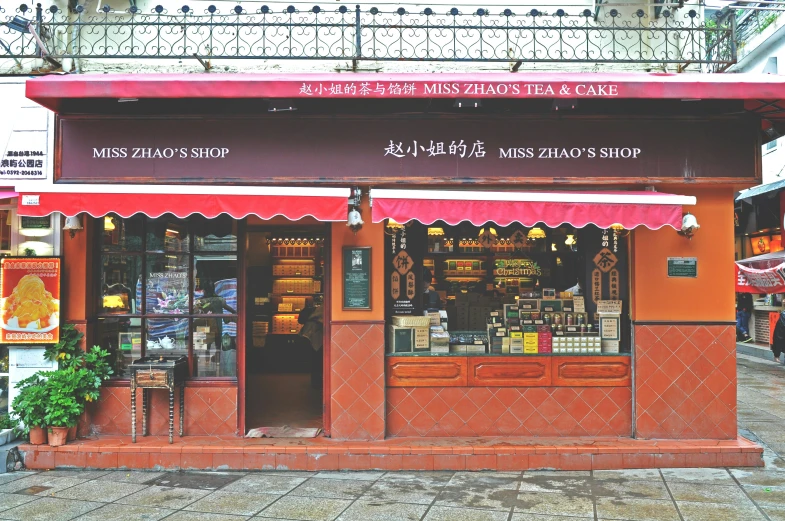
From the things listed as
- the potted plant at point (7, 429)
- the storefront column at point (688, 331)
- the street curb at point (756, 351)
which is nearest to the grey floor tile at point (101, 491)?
the potted plant at point (7, 429)

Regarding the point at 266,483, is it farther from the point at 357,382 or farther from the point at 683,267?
the point at 683,267

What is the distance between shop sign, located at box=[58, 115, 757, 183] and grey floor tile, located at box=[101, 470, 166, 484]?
337cm

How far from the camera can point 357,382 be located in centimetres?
765

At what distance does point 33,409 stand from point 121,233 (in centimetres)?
228

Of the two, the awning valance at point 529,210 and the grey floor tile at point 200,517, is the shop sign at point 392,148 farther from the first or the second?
the grey floor tile at point 200,517

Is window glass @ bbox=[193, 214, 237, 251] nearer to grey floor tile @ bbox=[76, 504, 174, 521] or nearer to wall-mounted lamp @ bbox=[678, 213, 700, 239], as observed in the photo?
grey floor tile @ bbox=[76, 504, 174, 521]

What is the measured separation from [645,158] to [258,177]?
4598mm

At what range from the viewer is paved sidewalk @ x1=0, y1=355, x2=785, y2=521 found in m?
5.77

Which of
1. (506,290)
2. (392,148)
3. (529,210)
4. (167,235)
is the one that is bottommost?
(506,290)

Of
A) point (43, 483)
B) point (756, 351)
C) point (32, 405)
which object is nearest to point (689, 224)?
point (43, 483)

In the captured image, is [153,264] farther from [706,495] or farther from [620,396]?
[706,495]

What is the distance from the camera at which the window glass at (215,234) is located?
26.3 feet

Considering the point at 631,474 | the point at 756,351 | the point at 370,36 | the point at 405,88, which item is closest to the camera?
the point at 405,88

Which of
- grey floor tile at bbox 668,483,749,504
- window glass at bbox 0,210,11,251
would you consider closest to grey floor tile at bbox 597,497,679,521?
grey floor tile at bbox 668,483,749,504
